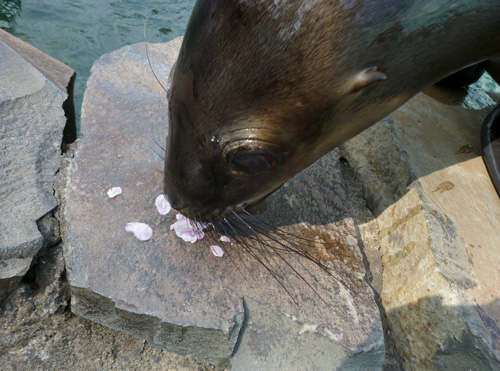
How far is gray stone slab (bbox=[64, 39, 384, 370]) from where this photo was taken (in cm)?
212

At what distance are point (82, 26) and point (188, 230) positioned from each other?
4155 mm

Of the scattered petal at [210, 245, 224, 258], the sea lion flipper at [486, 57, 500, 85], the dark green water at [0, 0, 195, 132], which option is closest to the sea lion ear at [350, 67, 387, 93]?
the scattered petal at [210, 245, 224, 258]

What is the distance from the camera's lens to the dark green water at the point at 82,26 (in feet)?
16.5

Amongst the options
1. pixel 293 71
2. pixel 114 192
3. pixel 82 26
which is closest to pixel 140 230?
pixel 114 192

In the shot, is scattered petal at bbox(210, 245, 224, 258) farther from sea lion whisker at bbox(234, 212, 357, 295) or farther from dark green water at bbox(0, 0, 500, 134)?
dark green water at bbox(0, 0, 500, 134)

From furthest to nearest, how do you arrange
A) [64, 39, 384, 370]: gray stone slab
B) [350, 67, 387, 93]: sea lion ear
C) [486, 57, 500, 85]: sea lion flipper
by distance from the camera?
[486, 57, 500, 85]: sea lion flipper
[64, 39, 384, 370]: gray stone slab
[350, 67, 387, 93]: sea lion ear

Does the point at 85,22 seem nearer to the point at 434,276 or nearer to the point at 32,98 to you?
the point at 32,98

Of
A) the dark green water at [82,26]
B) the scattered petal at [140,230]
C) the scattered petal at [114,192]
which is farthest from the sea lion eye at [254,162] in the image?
the dark green water at [82,26]

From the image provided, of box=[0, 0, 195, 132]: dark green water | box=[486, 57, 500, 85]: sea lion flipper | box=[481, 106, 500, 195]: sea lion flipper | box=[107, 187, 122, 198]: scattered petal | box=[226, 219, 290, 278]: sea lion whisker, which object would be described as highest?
box=[486, 57, 500, 85]: sea lion flipper

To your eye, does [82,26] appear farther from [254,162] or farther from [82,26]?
[254,162]

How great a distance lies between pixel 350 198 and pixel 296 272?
3.53ft

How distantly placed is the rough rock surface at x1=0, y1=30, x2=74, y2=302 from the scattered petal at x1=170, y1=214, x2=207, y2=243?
2.32ft

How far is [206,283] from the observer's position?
7.33ft

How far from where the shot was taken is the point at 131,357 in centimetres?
230
